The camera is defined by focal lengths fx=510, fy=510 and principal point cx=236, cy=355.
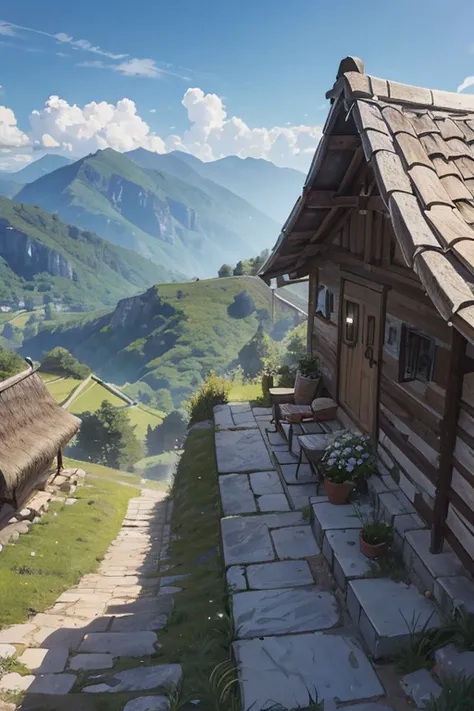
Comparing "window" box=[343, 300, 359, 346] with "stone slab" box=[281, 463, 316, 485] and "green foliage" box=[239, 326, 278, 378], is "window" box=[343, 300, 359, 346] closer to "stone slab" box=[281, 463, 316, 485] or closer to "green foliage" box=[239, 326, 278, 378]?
"stone slab" box=[281, 463, 316, 485]

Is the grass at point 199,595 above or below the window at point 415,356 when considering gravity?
below

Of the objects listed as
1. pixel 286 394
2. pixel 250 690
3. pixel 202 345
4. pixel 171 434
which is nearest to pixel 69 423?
pixel 286 394

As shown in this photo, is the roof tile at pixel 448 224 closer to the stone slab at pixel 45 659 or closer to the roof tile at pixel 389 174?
the roof tile at pixel 389 174

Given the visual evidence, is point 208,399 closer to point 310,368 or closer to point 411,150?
point 310,368

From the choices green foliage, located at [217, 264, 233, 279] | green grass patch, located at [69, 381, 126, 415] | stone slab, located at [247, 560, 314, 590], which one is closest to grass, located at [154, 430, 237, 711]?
stone slab, located at [247, 560, 314, 590]

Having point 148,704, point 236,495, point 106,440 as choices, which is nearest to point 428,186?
point 148,704

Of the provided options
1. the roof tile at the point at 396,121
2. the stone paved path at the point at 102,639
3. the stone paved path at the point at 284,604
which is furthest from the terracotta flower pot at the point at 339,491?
the roof tile at the point at 396,121

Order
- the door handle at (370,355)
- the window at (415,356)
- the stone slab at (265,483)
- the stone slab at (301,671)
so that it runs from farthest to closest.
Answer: the stone slab at (265,483), the door handle at (370,355), the window at (415,356), the stone slab at (301,671)
